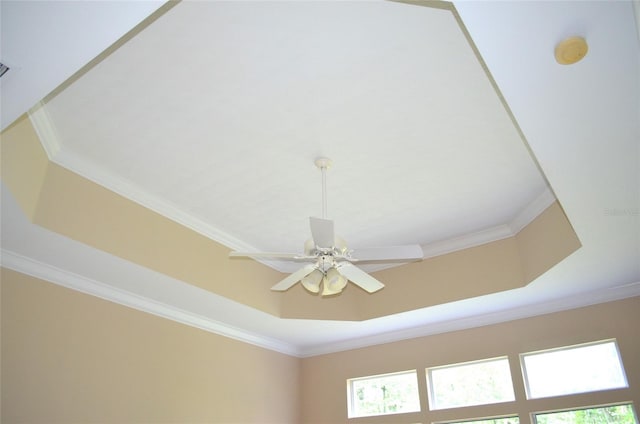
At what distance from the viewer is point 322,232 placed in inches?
112

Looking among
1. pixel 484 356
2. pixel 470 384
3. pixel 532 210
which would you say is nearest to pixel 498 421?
pixel 470 384

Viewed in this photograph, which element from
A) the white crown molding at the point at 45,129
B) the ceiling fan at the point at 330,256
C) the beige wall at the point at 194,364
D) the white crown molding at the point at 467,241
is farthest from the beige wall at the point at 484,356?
the white crown molding at the point at 45,129

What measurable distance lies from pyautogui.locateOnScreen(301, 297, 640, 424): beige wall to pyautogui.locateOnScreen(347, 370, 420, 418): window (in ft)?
0.27

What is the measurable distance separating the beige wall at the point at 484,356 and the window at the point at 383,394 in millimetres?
82

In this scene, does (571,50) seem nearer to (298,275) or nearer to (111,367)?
(298,275)

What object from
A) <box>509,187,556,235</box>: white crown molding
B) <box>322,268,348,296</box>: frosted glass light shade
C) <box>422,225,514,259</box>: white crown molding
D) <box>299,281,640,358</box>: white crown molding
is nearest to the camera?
<box>322,268,348,296</box>: frosted glass light shade

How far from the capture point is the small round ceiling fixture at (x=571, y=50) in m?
1.85

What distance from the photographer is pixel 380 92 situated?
9.25 ft

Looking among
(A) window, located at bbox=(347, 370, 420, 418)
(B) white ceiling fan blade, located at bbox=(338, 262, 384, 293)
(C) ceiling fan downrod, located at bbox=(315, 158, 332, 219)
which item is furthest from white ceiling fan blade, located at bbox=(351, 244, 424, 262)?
(A) window, located at bbox=(347, 370, 420, 418)

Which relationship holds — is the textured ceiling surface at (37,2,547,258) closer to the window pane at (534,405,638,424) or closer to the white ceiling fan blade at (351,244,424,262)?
the white ceiling fan blade at (351,244,424,262)

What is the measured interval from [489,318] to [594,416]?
1.14 m

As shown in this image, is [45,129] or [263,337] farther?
[263,337]

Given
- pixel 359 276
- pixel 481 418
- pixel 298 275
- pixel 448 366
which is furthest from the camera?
pixel 448 366

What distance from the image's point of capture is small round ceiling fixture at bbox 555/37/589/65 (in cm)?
185
